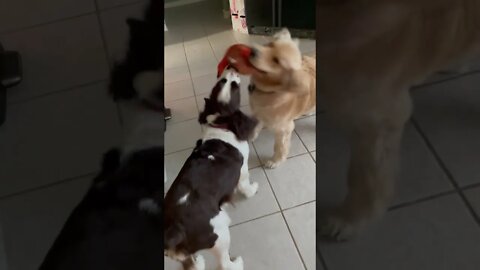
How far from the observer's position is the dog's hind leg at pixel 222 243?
1.49ft

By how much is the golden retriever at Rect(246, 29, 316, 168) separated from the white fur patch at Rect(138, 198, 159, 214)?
0.14 metres

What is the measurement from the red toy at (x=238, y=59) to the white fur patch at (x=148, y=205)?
147 mm

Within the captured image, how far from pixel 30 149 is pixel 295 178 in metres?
0.26

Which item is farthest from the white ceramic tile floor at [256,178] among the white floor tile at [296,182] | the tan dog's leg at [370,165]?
the tan dog's leg at [370,165]

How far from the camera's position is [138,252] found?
0.44 meters

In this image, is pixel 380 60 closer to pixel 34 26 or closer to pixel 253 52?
pixel 253 52

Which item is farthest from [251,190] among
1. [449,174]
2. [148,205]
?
[449,174]

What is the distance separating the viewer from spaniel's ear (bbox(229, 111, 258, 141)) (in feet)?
1.54

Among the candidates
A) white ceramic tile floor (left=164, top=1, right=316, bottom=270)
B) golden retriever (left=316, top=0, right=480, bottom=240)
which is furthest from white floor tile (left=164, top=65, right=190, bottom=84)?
golden retriever (left=316, top=0, right=480, bottom=240)

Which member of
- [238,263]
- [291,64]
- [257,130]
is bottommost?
[238,263]

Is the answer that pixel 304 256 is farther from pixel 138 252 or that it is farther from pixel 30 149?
pixel 30 149

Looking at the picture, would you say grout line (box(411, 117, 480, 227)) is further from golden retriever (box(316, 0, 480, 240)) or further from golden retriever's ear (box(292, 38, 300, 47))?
golden retriever's ear (box(292, 38, 300, 47))

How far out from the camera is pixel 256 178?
0.50 metres

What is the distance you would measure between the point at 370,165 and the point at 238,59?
179mm
